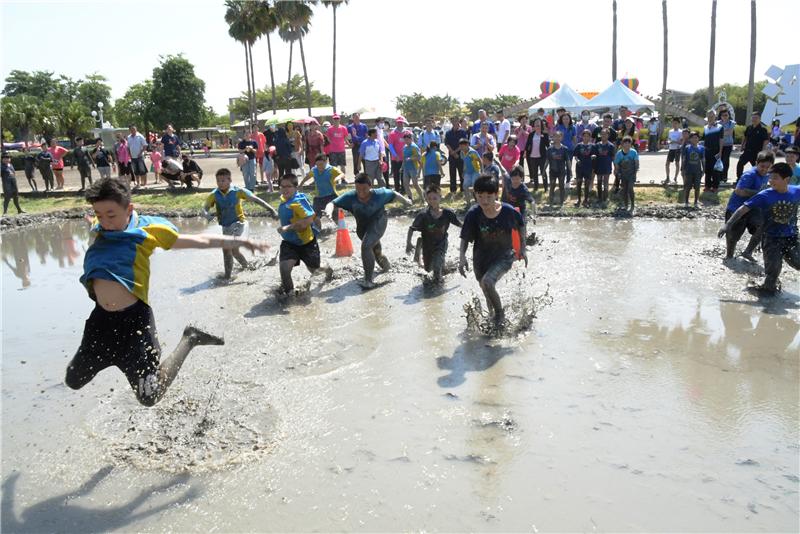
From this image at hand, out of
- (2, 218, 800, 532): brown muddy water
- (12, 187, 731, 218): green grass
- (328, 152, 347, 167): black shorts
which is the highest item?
(328, 152, 347, 167): black shorts

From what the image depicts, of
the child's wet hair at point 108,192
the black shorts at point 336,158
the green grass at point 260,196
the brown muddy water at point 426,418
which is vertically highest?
the black shorts at point 336,158

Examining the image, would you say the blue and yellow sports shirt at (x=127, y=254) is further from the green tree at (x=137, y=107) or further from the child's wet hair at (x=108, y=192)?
the green tree at (x=137, y=107)

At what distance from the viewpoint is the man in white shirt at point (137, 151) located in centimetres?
1888

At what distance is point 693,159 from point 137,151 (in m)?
15.2

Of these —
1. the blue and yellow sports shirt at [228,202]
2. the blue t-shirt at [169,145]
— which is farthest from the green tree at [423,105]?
the blue and yellow sports shirt at [228,202]

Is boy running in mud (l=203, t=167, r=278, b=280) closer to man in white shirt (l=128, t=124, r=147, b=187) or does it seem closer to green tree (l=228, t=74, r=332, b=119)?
man in white shirt (l=128, t=124, r=147, b=187)

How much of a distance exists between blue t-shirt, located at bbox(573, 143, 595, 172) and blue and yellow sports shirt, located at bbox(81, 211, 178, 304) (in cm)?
1149

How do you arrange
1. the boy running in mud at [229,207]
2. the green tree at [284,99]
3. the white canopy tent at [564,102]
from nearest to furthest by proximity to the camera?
the boy running in mud at [229,207], the white canopy tent at [564,102], the green tree at [284,99]

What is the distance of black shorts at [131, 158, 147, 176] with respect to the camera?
63.5 ft

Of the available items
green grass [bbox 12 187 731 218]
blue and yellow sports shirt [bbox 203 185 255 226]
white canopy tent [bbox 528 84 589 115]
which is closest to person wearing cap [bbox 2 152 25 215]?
green grass [bbox 12 187 731 218]

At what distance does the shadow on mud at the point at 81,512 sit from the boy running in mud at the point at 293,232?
4436 mm

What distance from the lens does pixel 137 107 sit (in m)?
59.5

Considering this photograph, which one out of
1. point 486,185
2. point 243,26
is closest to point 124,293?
point 486,185

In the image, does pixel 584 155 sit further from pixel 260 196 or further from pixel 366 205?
pixel 260 196
